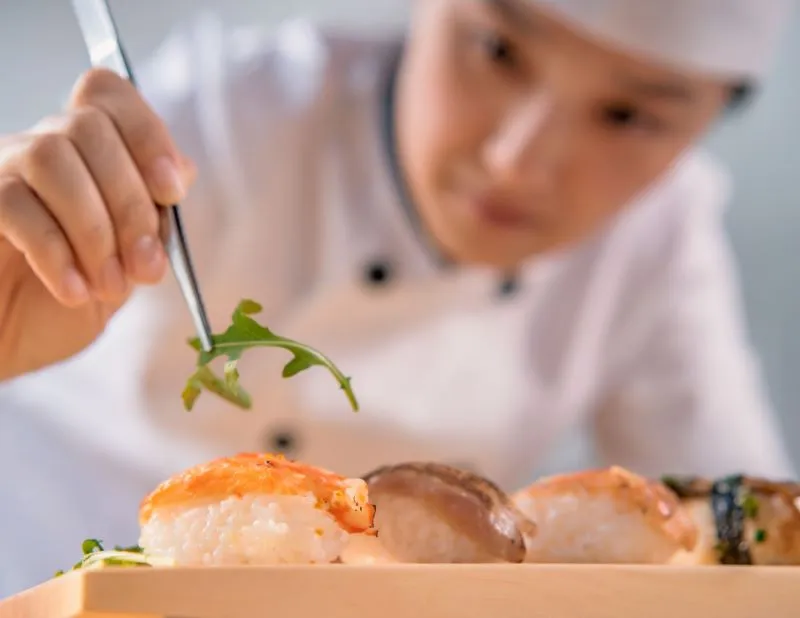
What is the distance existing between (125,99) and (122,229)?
3.5 inches

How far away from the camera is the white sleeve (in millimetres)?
1686

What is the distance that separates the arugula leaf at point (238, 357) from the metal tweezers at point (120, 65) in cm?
5

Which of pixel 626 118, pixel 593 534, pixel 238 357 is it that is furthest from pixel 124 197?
pixel 626 118

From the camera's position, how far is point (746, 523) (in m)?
0.51

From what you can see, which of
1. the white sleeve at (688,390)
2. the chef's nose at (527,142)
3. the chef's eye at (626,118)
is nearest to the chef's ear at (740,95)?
the chef's eye at (626,118)

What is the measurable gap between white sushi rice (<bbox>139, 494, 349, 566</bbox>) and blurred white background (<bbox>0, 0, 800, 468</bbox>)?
1866mm

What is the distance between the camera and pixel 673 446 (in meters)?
1.70

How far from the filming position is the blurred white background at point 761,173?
2250mm

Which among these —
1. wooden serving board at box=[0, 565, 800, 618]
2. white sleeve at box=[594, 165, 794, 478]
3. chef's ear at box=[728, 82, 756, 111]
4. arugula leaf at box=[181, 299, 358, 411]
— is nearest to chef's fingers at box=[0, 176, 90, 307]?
arugula leaf at box=[181, 299, 358, 411]

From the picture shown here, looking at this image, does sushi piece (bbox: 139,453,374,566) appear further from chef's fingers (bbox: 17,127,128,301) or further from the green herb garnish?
chef's fingers (bbox: 17,127,128,301)

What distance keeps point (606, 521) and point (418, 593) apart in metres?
0.18

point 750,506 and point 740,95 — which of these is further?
point 740,95

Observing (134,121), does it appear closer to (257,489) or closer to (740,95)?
(257,489)

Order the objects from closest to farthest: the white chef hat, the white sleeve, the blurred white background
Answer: the white chef hat, the white sleeve, the blurred white background
